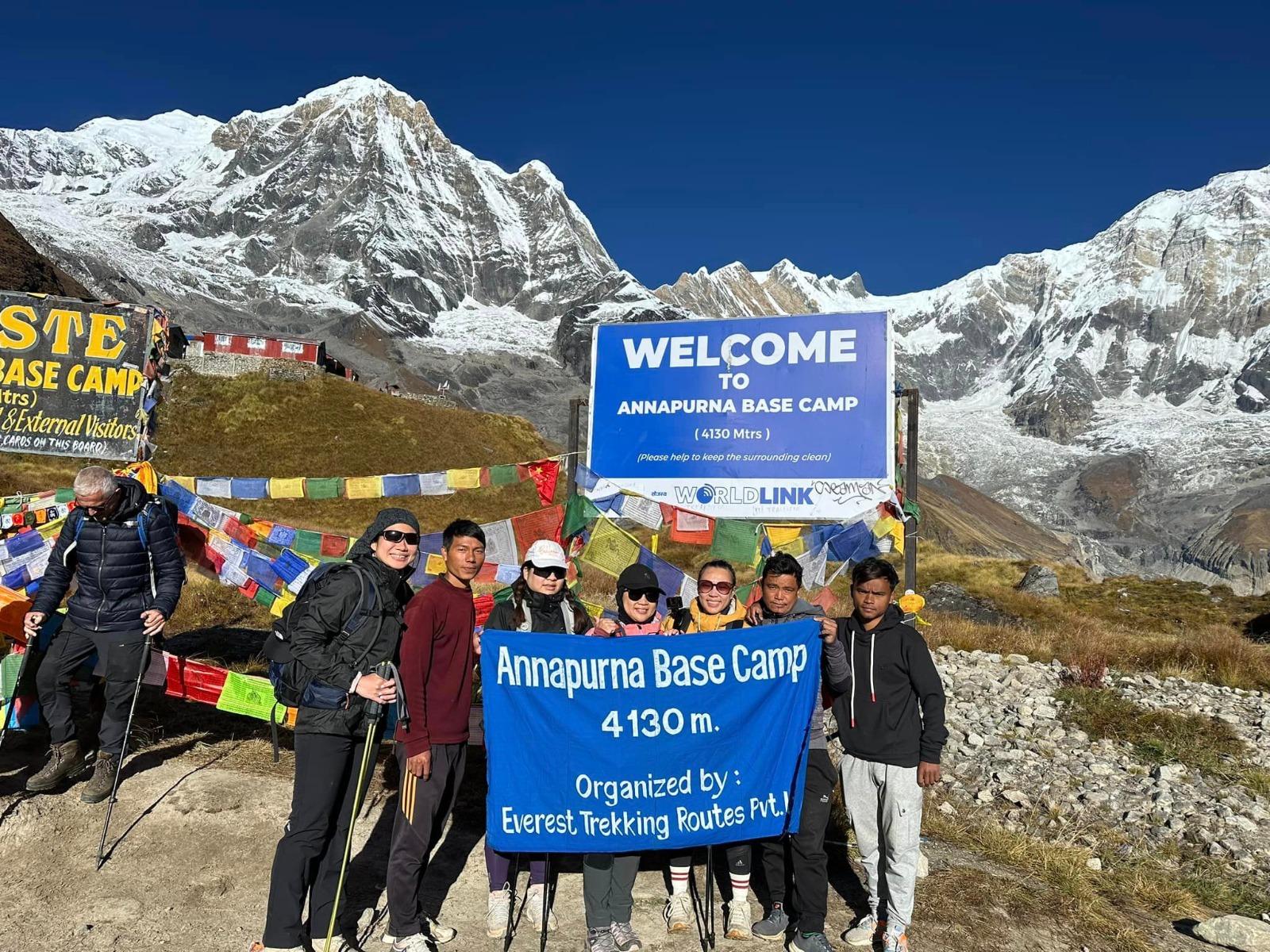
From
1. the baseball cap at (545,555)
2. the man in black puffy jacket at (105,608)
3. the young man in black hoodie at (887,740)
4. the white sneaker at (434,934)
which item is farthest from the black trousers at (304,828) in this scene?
the young man in black hoodie at (887,740)

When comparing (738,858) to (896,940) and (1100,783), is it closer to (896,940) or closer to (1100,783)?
(896,940)

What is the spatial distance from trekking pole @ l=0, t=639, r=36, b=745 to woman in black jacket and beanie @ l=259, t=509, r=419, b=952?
11.7 ft

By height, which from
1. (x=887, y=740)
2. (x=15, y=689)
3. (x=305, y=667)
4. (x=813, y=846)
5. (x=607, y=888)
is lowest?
(x=607, y=888)

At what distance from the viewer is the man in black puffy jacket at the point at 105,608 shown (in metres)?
6.57

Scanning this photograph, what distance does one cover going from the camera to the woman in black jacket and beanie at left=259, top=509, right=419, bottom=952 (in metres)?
4.70

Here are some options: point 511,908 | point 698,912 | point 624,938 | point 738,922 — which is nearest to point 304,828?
point 511,908

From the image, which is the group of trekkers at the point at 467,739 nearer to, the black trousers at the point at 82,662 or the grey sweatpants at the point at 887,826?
the grey sweatpants at the point at 887,826

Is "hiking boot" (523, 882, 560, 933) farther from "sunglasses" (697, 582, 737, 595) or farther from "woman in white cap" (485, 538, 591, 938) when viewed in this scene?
"sunglasses" (697, 582, 737, 595)

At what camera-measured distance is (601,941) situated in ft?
16.5

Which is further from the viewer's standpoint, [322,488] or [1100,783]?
[322,488]

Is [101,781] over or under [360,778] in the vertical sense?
under

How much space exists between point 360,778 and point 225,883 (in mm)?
1911

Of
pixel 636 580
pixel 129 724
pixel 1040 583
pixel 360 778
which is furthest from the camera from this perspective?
pixel 1040 583

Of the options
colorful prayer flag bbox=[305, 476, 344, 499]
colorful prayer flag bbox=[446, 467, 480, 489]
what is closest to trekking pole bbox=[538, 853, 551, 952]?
colorful prayer flag bbox=[446, 467, 480, 489]
